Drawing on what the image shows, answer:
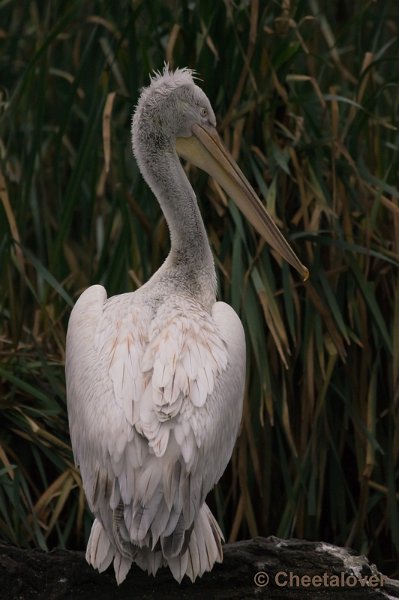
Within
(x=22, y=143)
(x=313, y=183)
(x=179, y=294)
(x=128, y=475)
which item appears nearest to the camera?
(x=128, y=475)

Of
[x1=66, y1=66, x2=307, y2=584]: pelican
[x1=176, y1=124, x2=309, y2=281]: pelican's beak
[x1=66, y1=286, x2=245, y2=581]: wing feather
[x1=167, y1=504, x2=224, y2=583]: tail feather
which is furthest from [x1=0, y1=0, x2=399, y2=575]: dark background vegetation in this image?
[x1=167, y1=504, x2=224, y2=583]: tail feather

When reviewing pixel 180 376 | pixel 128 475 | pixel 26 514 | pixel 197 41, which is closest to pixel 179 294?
pixel 180 376

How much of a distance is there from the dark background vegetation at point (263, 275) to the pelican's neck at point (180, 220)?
0.48m

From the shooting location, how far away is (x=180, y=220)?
374cm

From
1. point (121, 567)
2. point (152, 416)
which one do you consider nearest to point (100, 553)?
point (121, 567)

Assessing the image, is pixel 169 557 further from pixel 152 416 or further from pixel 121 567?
pixel 152 416

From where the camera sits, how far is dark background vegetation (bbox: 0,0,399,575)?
4.16m

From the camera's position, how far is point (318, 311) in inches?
168

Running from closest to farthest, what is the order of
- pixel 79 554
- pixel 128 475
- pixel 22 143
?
1. pixel 128 475
2. pixel 79 554
3. pixel 22 143

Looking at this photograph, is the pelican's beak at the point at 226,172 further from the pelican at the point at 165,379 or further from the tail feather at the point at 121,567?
the tail feather at the point at 121,567

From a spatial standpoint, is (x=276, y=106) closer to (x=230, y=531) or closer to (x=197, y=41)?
(x=197, y=41)

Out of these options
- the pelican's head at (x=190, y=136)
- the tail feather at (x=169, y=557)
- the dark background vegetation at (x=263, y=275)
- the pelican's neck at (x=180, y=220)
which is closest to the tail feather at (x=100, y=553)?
the tail feather at (x=169, y=557)

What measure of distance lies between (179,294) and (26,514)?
1.07m

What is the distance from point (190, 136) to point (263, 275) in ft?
2.15
